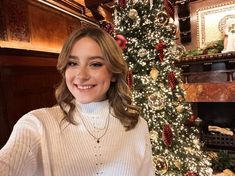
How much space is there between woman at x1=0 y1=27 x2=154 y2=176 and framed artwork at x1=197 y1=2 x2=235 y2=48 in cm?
339

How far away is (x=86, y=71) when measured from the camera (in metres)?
0.97

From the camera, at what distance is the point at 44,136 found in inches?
32.6

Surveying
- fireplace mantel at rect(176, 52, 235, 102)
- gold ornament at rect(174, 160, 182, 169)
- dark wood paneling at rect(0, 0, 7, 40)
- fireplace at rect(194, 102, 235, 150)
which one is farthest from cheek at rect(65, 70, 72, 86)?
fireplace at rect(194, 102, 235, 150)

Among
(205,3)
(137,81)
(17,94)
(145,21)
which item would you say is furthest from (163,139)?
(205,3)

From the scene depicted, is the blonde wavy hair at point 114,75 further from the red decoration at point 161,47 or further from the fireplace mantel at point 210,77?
the fireplace mantel at point 210,77

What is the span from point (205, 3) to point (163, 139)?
9.47 ft

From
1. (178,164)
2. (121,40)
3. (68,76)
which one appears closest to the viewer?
(68,76)

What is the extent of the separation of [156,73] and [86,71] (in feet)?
4.83

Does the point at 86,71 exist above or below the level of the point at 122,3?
below

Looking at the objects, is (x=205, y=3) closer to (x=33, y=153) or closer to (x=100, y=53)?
(x=100, y=53)

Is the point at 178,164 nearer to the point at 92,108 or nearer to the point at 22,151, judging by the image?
the point at 92,108

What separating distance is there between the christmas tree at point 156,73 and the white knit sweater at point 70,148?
1341mm

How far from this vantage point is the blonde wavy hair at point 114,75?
0.99 m

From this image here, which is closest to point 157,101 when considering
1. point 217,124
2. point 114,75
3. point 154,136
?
point 154,136
